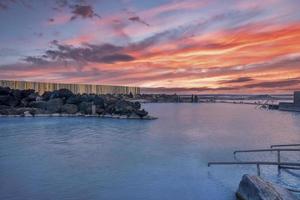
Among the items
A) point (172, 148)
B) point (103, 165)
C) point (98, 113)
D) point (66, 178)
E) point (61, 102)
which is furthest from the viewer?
point (61, 102)

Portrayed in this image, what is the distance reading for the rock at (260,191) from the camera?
576cm

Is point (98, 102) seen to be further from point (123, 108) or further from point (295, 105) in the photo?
point (295, 105)

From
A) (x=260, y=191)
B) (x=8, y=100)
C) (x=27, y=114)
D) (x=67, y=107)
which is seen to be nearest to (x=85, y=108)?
(x=67, y=107)

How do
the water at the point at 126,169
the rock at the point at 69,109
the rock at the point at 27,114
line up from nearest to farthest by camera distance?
1. the water at the point at 126,169
2. the rock at the point at 27,114
3. the rock at the point at 69,109

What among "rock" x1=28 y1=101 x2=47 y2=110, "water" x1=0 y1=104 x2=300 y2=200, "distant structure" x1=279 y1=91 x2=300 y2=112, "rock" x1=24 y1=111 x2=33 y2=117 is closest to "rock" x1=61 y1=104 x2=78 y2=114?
"rock" x1=28 y1=101 x2=47 y2=110

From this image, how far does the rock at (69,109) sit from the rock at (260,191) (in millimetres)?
32453

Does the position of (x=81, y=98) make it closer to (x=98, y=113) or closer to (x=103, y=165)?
(x=98, y=113)

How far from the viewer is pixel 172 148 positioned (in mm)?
13664

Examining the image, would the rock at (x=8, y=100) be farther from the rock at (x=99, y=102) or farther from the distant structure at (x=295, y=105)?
the distant structure at (x=295, y=105)

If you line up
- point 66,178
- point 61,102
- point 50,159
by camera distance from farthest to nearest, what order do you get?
point 61,102 → point 50,159 → point 66,178

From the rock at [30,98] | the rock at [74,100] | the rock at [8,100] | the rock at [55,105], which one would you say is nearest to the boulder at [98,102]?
the rock at [74,100]

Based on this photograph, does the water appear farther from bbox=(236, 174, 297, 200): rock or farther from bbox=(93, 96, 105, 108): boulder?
bbox=(93, 96, 105, 108): boulder

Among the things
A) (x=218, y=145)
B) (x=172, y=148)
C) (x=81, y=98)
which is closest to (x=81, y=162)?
(x=172, y=148)

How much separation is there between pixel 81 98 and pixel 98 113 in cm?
643
